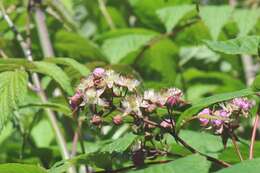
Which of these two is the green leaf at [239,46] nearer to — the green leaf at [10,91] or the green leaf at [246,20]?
the green leaf at [10,91]

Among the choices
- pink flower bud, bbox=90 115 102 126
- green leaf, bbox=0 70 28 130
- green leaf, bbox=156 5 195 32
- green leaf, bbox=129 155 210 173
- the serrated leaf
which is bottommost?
green leaf, bbox=129 155 210 173

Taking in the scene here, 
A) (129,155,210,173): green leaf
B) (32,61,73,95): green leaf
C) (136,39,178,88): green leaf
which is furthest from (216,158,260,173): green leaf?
(136,39,178,88): green leaf

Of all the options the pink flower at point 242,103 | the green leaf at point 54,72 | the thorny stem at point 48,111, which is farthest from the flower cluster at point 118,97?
the thorny stem at point 48,111

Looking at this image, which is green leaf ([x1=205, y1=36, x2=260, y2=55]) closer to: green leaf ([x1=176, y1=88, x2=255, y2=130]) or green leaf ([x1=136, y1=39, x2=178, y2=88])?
green leaf ([x1=176, y1=88, x2=255, y2=130])

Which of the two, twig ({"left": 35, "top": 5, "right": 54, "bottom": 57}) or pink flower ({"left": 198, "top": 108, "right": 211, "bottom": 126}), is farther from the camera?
twig ({"left": 35, "top": 5, "right": 54, "bottom": 57})

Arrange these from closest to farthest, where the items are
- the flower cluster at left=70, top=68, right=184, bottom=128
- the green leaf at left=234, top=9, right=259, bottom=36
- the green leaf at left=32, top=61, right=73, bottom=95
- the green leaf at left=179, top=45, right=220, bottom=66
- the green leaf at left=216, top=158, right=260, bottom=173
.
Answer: the green leaf at left=216, top=158, right=260, bottom=173 < the flower cluster at left=70, top=68, right=184, bottom=128 < the green leaf at left=32, top=61, right=73, bottom=95 < the green leaf at left=234, top=9, right=259, bottom=36 < the green leaf at left=179, top=45, right=220, bottom=66

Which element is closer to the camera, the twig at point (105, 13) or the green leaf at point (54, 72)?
the green leaf at point (54, 72)

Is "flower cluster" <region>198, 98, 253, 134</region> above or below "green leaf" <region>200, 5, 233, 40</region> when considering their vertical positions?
below

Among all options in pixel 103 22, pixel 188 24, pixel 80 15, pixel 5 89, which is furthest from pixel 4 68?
pixel 80 15
